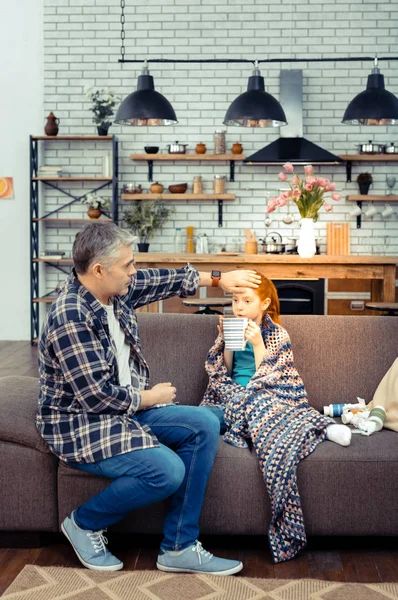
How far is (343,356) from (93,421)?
Result: 1.28 meters

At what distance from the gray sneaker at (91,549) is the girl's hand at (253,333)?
0.91 m

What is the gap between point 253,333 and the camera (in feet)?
9.95

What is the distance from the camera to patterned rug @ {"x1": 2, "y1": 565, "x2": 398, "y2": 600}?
2463mm

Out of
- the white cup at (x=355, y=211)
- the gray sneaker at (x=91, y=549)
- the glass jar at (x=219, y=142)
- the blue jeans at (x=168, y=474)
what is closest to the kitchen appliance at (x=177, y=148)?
the glass jar at (x=219, y=142)

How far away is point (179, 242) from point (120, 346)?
5.37 meters

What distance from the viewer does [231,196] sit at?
311 inches

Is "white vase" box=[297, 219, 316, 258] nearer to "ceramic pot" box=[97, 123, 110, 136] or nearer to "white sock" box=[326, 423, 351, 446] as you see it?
"ceramic pot" box=[97, 123, 110, 136]

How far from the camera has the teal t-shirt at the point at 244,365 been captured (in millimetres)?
3168

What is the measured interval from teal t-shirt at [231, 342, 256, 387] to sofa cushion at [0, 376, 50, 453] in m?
0.82

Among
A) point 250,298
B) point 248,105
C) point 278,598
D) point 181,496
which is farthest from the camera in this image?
point 248,105

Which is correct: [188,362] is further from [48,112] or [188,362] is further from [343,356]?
[48,112]

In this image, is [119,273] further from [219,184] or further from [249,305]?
[219,184]

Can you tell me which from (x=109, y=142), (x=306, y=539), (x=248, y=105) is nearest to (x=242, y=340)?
(x=306, y=539)

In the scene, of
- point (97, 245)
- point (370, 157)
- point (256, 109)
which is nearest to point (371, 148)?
point (370, 157)
